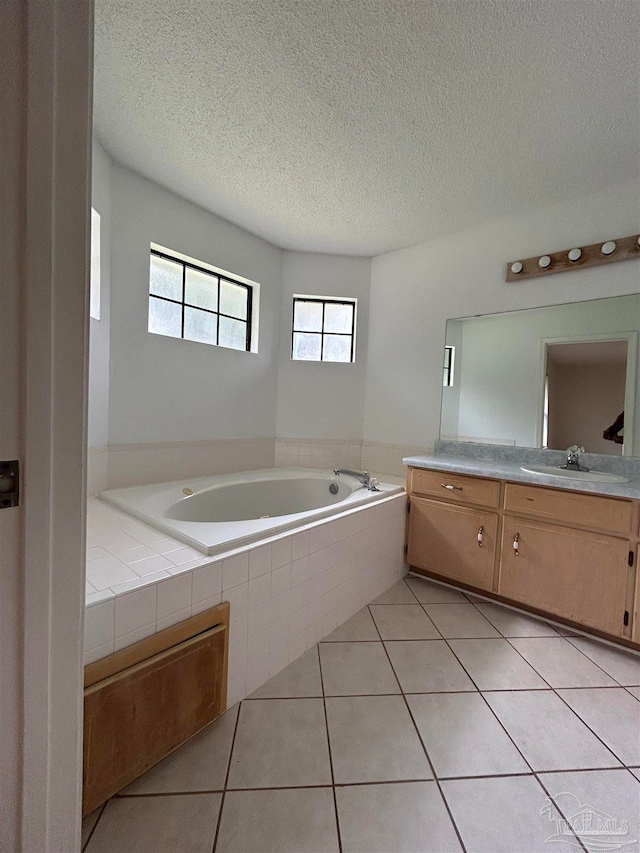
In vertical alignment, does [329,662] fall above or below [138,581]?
below

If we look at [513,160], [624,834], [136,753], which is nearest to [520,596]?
[624,834]

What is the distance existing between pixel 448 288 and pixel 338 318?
939mm

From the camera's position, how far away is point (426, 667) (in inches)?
61.1

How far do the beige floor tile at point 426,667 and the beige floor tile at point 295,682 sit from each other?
0.36 meters

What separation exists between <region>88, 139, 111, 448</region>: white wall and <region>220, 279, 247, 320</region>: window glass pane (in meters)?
0.83

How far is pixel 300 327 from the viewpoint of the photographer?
3.08 metres

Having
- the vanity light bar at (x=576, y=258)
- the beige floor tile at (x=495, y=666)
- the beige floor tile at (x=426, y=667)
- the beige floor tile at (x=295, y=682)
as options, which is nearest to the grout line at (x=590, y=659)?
the beige floor tile at (x=495, y=666)

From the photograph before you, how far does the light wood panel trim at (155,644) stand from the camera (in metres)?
0.94

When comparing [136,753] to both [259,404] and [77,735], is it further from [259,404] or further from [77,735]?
[259,404]

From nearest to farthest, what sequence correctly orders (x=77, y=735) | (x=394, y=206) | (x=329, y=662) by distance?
1. (x=77, y=735)
2. (x=329, y=662)
3. (x=394, y=206)

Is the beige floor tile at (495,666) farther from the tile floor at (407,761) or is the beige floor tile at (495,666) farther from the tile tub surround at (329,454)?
the tile tub surround at (329,454)

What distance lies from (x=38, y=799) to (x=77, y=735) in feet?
0.31

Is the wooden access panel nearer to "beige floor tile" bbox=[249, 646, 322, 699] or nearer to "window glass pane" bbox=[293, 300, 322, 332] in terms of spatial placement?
"beige floor tile" bbox=[249, 646, 322, 699]

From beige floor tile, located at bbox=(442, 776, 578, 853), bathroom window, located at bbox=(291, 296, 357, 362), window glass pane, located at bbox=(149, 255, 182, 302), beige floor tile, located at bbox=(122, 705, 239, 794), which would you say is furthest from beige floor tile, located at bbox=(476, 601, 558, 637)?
window glass pane, located at bbox=(149, 255, 182, 302)
